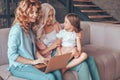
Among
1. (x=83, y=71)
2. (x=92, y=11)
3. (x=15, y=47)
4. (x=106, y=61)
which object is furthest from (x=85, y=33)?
(x=92, y=11)

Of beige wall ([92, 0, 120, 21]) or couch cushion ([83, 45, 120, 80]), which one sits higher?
beige wall ([92, 0, 120, 21])

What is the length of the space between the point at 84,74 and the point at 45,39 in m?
0.57

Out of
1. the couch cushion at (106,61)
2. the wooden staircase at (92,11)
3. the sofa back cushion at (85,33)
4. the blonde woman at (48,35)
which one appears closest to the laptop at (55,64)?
the blonde woman at (48,35)

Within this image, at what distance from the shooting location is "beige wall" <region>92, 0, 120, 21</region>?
6676 mm

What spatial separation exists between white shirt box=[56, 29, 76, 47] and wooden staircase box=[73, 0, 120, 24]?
2.51 meters

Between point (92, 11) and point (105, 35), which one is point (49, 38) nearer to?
point (105, 35)

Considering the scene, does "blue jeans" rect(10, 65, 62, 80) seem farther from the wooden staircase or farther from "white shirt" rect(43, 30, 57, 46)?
the wooden staircase

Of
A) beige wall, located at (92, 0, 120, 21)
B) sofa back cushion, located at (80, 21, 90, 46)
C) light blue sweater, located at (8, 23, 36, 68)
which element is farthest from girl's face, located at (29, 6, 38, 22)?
beige wall, located at (92, 0, 120, 21)

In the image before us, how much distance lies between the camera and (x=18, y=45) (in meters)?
2.25

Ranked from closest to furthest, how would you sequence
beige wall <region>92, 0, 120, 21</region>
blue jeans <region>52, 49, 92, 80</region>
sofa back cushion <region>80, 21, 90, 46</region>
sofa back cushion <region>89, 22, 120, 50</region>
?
blue jeans <region>52, 49, 92, 80</region> < sofa back cushion <region>89, 22, 120, 50</region> < sofa back cushion <region>80, 21, 90, 46</region> < beige wall <region>92, 0, 120, 21</region>

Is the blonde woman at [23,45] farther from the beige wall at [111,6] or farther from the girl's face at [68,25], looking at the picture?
the beige wall at [111,6]

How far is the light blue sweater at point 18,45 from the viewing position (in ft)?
7.23

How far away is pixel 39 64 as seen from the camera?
88.4 inches

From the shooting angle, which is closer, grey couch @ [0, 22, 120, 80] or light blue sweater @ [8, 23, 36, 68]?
light blue sweater @ [8, 23, 36, 68]
